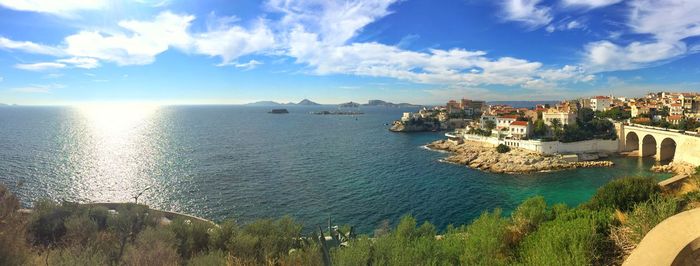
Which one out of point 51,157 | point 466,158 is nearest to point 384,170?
point 466,158

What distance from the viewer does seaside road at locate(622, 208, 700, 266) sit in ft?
18.5

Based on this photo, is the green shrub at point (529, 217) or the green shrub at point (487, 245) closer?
the green shrub at point (487, 245)

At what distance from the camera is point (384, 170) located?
3431 centimetres

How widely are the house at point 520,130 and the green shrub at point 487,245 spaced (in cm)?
3753

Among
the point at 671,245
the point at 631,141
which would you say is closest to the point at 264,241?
the point at 671,245

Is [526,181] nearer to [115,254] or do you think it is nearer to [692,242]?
[692,242]

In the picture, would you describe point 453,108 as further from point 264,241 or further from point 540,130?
point 264,241

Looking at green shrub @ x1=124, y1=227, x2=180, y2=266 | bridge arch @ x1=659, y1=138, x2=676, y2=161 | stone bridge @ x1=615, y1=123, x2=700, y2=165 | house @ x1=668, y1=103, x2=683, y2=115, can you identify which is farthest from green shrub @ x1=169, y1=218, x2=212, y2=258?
house @ x1=668, y1=103, x2=683, y2=115

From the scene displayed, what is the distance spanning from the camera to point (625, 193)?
433 inches

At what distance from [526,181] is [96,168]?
1549 inches

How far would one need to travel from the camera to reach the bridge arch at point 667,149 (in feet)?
124

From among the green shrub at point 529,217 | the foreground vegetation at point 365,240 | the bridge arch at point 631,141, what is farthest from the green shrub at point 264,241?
the bridge arch at point 631,141

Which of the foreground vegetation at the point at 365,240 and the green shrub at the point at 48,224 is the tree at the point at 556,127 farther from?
the green shrub at the point at 48,224

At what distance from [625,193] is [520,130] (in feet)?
118
